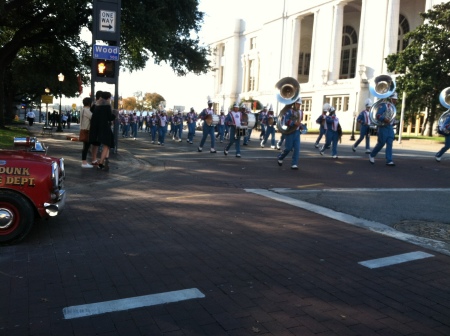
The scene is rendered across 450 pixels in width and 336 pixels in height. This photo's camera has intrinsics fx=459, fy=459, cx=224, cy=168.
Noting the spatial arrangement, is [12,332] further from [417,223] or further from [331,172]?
[331,172]

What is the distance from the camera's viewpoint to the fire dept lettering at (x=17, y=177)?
201 inches

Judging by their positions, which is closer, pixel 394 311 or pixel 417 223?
pixel 394 311

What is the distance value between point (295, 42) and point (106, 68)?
177ft

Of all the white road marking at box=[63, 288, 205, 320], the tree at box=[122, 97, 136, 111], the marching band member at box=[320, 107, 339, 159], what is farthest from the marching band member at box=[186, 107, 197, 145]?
the tree at box=[122, 97, 136, 111]

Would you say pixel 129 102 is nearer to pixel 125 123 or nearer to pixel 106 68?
pixel 125 123

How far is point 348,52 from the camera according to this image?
61.0m

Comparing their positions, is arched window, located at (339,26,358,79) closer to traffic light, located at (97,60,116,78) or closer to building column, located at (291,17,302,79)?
building column, located at (291,17,302,79)

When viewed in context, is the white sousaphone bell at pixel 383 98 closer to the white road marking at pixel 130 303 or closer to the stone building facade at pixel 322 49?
the white road marking at pixel 130 303

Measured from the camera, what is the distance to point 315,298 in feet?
12.9

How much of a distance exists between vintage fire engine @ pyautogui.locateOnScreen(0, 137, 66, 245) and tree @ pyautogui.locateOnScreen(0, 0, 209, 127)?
1305 centimetres

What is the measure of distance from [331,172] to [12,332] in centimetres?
1048

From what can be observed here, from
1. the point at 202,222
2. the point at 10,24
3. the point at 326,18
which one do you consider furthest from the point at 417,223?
the point at 326,18

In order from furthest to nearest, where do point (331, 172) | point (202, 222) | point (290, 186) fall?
point (331, 172) → point (290, 186) → point (202, 222)

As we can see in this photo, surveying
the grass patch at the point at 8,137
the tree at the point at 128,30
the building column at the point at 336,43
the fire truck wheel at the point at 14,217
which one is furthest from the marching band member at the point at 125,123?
the building column at the point at 336,43
